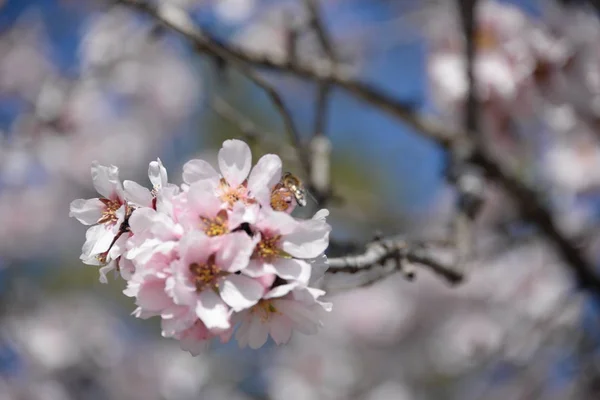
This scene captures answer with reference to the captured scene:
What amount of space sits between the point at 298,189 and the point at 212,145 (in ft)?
14.4

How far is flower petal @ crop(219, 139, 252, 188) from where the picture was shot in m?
0.78

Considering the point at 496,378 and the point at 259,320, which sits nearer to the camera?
the point at 259,320

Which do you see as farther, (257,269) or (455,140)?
(455,140)

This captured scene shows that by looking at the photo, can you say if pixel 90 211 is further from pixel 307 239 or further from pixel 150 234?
pixel 307 239

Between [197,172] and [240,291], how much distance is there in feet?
0.48

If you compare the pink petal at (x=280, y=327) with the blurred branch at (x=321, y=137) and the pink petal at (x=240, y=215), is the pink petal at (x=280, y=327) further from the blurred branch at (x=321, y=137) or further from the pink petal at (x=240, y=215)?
the blurred branch at (x=321, y=137)

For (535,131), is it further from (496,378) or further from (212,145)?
(212,145)

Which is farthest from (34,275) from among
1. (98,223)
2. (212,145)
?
(98,223)

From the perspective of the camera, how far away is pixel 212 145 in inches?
202

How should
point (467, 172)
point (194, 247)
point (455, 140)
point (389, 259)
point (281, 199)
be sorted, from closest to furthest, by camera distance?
point (194, 247) → point (281, 199) → point (389, 259) → point (467, 172) → point (455, 140)

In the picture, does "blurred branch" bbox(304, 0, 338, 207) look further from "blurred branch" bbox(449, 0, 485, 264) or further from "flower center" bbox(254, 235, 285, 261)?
"flower center" bbox(254, 235, 285, 261)

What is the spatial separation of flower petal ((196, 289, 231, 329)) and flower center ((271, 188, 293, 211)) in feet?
0.43

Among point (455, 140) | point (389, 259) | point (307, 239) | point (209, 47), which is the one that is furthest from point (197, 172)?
point (455, 140)

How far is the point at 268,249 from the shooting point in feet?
2.38
